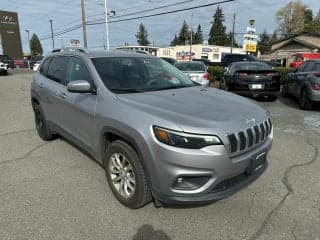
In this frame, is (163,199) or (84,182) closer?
(163,199)

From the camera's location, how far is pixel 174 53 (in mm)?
71312

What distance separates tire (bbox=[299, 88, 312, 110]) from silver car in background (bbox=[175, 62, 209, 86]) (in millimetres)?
3300

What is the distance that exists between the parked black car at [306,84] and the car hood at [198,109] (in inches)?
220

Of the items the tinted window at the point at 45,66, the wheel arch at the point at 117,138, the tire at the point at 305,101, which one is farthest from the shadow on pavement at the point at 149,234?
the tire at the point at 305,101

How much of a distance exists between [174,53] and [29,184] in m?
69.8

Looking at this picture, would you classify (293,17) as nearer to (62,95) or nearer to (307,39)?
(307,39)

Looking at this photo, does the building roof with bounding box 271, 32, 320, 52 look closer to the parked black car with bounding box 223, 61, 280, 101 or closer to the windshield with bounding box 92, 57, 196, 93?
the parked black car with bounding box 223, 61, 280, 101

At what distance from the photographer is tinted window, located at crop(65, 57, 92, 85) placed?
12.8 ft

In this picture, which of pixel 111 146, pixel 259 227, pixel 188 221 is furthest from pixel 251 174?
pixel 111 146

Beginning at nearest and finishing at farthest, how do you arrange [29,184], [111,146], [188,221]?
[188,221], [111,146], [29,184]

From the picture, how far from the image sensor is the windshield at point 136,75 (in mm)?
3626

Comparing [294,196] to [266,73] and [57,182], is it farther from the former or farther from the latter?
[266,73]

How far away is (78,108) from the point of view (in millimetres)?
3908

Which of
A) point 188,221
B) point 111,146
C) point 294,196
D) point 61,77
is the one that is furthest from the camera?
point 61,77
